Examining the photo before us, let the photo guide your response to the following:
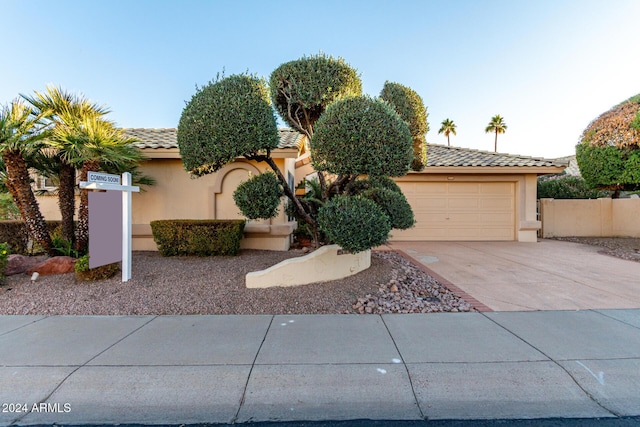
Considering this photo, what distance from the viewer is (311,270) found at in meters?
6.06

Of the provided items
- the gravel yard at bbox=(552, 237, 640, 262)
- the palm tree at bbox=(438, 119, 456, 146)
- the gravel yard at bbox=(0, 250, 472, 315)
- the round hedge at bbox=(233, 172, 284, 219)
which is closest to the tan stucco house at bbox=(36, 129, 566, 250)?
the gravel yard at bbox=(552, 237, 640, 262)

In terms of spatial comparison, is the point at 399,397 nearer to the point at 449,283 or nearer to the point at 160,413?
the point at 160,413

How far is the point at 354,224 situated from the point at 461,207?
346 inches

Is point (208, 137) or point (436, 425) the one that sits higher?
point (208, 137)

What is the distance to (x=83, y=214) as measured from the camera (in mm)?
7102

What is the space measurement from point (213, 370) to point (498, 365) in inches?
116

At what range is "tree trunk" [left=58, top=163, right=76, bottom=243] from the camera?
7.48 m

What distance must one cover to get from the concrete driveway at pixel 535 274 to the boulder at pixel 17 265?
28.9 ft

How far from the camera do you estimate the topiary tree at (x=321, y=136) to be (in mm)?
5016

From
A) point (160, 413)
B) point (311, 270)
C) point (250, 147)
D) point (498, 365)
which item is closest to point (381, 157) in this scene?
point (250, 147)

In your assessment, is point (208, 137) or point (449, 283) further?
point (449, 283)

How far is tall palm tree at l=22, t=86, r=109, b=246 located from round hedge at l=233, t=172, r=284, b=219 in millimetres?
3903

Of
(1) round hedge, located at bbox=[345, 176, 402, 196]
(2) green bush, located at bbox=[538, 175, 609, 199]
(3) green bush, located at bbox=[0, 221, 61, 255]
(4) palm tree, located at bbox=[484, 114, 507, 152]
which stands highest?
(4) palm tree, located at bbox=[484, 114, 507, 152]

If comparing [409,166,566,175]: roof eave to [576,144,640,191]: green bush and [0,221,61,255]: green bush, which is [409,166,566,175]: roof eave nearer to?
[576,144,640,191]: green bush
